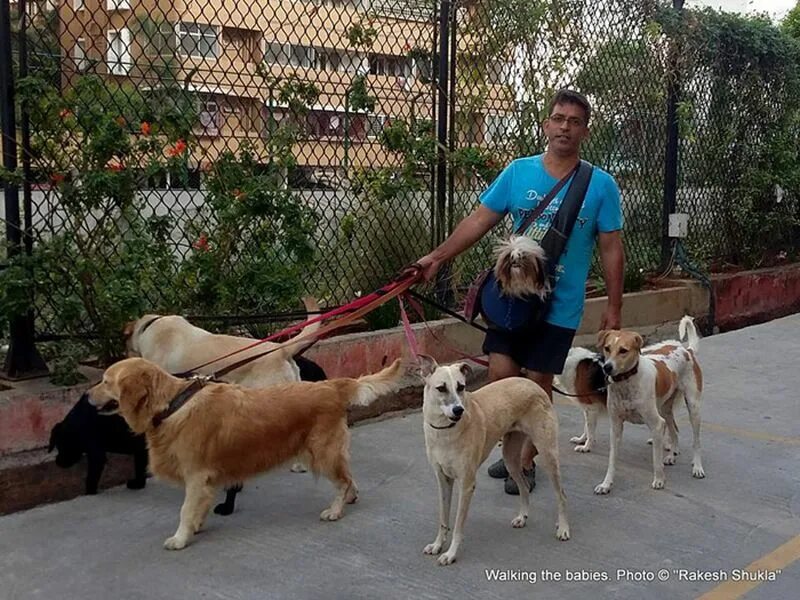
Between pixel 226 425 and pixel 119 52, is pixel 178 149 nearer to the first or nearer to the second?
pixel 119 52

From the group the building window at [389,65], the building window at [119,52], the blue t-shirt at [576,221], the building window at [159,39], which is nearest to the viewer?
the blue t-shirt at [576,221]

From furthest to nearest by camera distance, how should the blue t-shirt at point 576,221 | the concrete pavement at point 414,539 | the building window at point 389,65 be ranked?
1. the building window at point 389,65
2. the blue t-shirt at point 576,221
3. the concrete pavement at point 414,539

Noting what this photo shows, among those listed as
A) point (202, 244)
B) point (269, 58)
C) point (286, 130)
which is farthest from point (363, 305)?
point (269, 58)

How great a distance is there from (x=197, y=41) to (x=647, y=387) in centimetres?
336

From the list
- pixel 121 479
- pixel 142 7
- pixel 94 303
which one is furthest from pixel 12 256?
pixel 142 7

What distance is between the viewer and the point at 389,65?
6.68 m

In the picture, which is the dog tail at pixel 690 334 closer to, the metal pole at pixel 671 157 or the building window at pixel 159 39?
the building window at pixel 159 39

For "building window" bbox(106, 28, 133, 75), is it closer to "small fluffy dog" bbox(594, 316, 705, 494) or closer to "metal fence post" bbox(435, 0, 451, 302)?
"metal fence post" bbox(435, 0, 451, 302)

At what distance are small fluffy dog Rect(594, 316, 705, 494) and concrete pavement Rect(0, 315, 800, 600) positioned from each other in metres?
0.20

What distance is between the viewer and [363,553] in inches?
154

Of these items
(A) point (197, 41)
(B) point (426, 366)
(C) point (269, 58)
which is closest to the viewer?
(B) point (426, 366)

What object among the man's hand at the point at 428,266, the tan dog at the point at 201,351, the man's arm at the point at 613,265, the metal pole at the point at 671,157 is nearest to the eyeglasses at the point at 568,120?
the man's arm at the point at 613,265

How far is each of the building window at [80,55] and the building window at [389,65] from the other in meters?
2.19

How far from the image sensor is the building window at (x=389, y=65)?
6551mm
